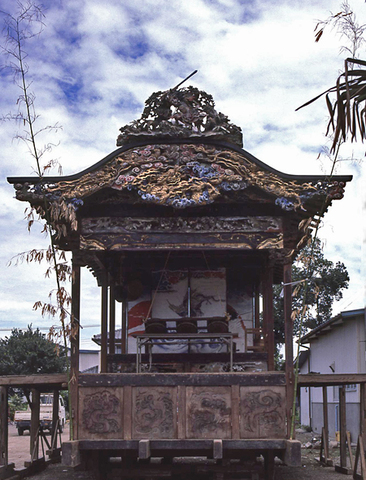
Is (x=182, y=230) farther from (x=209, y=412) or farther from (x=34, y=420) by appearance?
(x=34, y=420)

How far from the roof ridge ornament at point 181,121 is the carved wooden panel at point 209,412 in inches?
160

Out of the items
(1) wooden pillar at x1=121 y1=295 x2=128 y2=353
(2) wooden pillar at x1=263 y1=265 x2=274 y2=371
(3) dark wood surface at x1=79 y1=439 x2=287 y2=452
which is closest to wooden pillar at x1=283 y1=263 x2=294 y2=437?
(3) dark wood surface at x1=79 y1=439 x2=287 y2=452

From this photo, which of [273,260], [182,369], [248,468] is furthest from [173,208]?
[248,468]

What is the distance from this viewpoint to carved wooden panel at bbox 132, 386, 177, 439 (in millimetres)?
10055

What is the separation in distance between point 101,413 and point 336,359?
1643 cm

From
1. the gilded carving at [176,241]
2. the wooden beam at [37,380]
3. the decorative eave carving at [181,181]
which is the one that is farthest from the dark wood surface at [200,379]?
the decorative eave carving at [181,181]

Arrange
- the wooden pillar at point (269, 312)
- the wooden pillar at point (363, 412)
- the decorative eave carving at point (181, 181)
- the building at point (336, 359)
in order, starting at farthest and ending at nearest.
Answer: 1. the building at point (336, 359)
2. the wooden pillar at point (269, 312)
3. the wooden pillar at point (363, 412)
4. the decorative eave carving at point (181, 181)

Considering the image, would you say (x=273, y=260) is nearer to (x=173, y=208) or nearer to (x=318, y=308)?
(x=173, y=208)

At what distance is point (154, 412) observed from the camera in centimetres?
1010

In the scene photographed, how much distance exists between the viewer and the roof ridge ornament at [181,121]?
10.5m

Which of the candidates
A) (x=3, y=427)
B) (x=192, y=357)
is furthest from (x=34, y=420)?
(x=192, y=357)

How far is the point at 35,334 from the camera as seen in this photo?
38.9m

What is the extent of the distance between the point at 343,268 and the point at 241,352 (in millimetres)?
25029

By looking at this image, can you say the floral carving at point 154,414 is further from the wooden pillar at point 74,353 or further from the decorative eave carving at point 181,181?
the decorative eave carving at point 181,181
